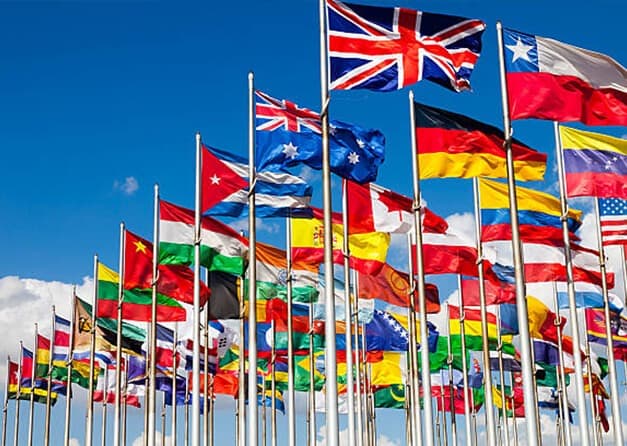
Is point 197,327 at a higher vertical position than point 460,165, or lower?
lower

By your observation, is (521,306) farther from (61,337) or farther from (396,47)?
(61,337)

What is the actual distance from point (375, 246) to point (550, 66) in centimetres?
1370

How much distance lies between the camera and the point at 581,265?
36906mm


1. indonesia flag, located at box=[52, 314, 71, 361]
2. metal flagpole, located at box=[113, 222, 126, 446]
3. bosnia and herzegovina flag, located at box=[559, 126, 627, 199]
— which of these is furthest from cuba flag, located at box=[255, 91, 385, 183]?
indonesia flag, located at box=[52, 314, 71, 361]

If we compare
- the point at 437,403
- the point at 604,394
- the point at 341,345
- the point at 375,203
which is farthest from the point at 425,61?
the point at 437,403

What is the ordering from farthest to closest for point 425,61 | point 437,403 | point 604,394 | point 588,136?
point 437,403, point 604,394, point 588,136, point 425,61

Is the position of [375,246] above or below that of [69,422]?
above

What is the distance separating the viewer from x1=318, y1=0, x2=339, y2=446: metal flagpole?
19984 millimetres

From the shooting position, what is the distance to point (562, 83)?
2295 centimetres

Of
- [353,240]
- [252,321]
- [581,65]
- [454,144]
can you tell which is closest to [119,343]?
[353,240]

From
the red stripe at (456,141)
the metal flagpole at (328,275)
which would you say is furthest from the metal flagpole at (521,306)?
the metal flagpole at (328,275)

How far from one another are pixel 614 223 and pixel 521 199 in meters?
3.56

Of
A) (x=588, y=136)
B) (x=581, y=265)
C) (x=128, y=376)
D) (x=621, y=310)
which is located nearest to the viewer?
(x=588, y=136)

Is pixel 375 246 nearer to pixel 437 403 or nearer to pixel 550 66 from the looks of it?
pixel 550 66
